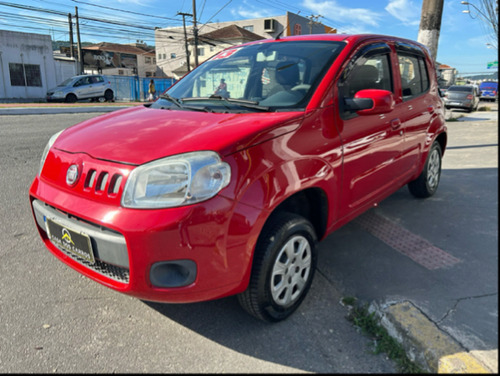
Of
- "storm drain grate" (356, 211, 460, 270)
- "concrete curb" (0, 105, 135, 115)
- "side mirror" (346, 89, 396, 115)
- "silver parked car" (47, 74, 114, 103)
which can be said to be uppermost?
"silver parked car" (47, 74, 114, 103)

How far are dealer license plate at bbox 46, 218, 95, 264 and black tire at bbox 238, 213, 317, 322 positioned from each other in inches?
34.9

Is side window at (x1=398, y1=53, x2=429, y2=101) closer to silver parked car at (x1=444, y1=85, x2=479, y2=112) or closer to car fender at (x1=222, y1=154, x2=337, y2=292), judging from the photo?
car fender at (x1=222, y1=154, x2=337, y2=292)

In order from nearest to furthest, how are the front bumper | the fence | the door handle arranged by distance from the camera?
the front bumper → the door handle → the fence

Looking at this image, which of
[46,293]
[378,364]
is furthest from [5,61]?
[378,364]

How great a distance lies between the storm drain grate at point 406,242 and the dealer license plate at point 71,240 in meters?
2.42

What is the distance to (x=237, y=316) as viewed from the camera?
2.43 meters

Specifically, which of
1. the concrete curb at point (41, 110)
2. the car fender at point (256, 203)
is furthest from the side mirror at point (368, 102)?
the concrete curb at point (41, 110)

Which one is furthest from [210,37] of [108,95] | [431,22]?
[431,22]

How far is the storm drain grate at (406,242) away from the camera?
9.90 feet

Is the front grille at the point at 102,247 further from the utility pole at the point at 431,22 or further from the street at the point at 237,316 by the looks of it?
the utility pole at the point at 431,22

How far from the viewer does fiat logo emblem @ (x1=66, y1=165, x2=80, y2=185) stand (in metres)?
2.12

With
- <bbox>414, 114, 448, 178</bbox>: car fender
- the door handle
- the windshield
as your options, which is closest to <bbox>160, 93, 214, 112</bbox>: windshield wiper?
the windshield

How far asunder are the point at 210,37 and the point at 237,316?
52.6 meters

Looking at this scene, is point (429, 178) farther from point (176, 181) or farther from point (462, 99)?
point (462, 99)
